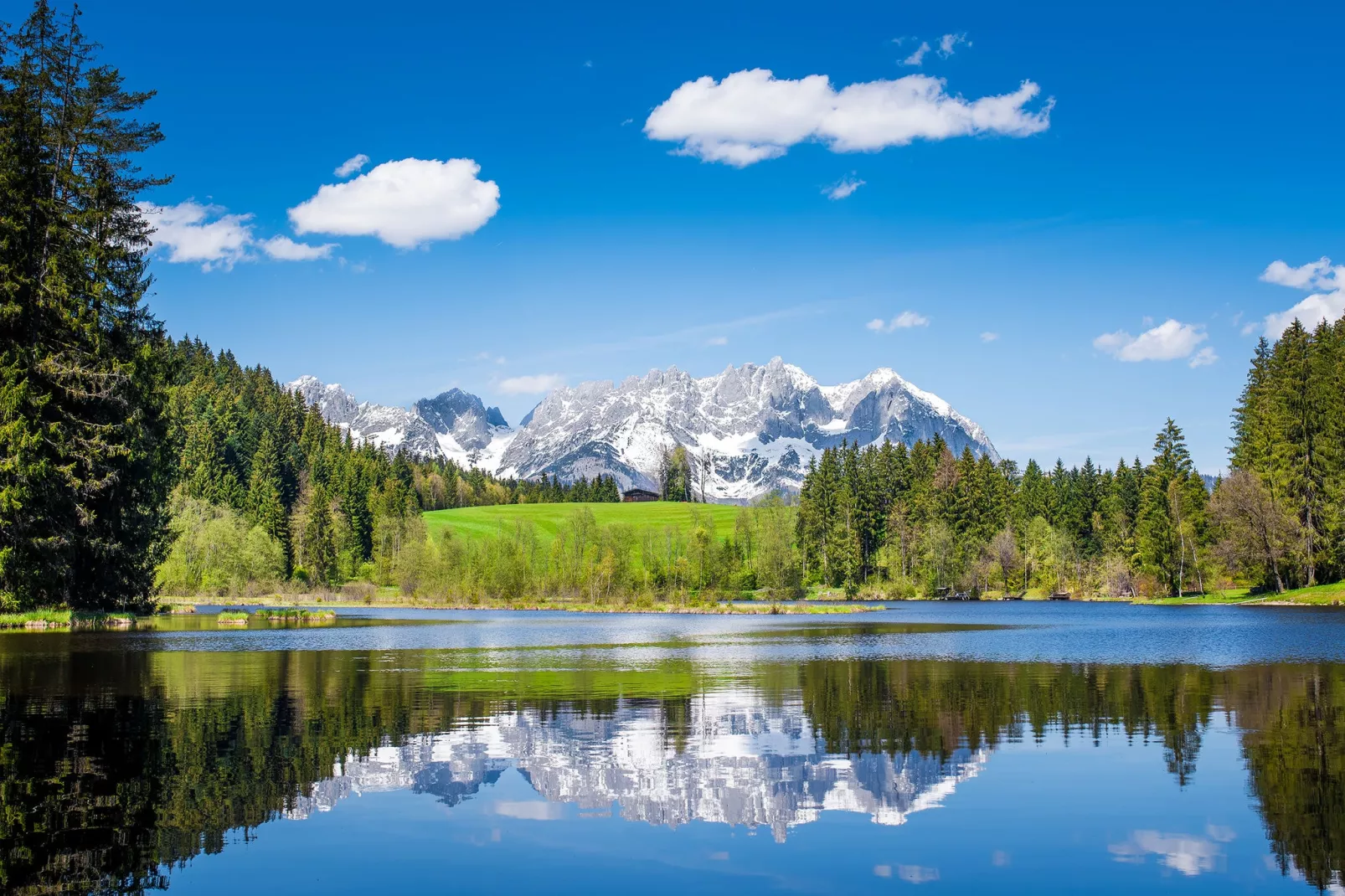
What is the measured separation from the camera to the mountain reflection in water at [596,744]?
1355cm

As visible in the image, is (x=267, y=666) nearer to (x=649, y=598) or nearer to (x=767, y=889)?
(x=767, y=889)

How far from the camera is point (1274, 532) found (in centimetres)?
9256

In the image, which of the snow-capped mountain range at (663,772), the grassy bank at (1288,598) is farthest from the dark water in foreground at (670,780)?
the grassy bank at (1288,598)

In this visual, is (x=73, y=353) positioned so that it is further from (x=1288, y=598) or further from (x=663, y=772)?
(x=1288, y=598)

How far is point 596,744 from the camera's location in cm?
2094

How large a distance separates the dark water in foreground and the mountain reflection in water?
3.8 inches

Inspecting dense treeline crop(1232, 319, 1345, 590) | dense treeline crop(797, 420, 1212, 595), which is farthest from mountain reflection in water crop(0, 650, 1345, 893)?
A: dense treeline crop(797, 420, 1212, 595)

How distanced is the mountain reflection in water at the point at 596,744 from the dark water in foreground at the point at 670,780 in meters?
0.10

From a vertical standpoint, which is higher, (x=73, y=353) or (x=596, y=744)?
A: (x=73, y=353)

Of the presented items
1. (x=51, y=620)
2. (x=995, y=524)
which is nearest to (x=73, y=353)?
(x=51, y=620)

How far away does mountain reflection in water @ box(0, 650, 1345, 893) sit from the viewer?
13555mm

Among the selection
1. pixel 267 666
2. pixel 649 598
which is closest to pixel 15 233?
pixel 267 666

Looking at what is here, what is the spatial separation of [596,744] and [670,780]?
13.0ft

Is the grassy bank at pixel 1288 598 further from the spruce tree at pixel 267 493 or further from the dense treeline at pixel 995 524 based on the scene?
the spruce tree at pixel 267 493
